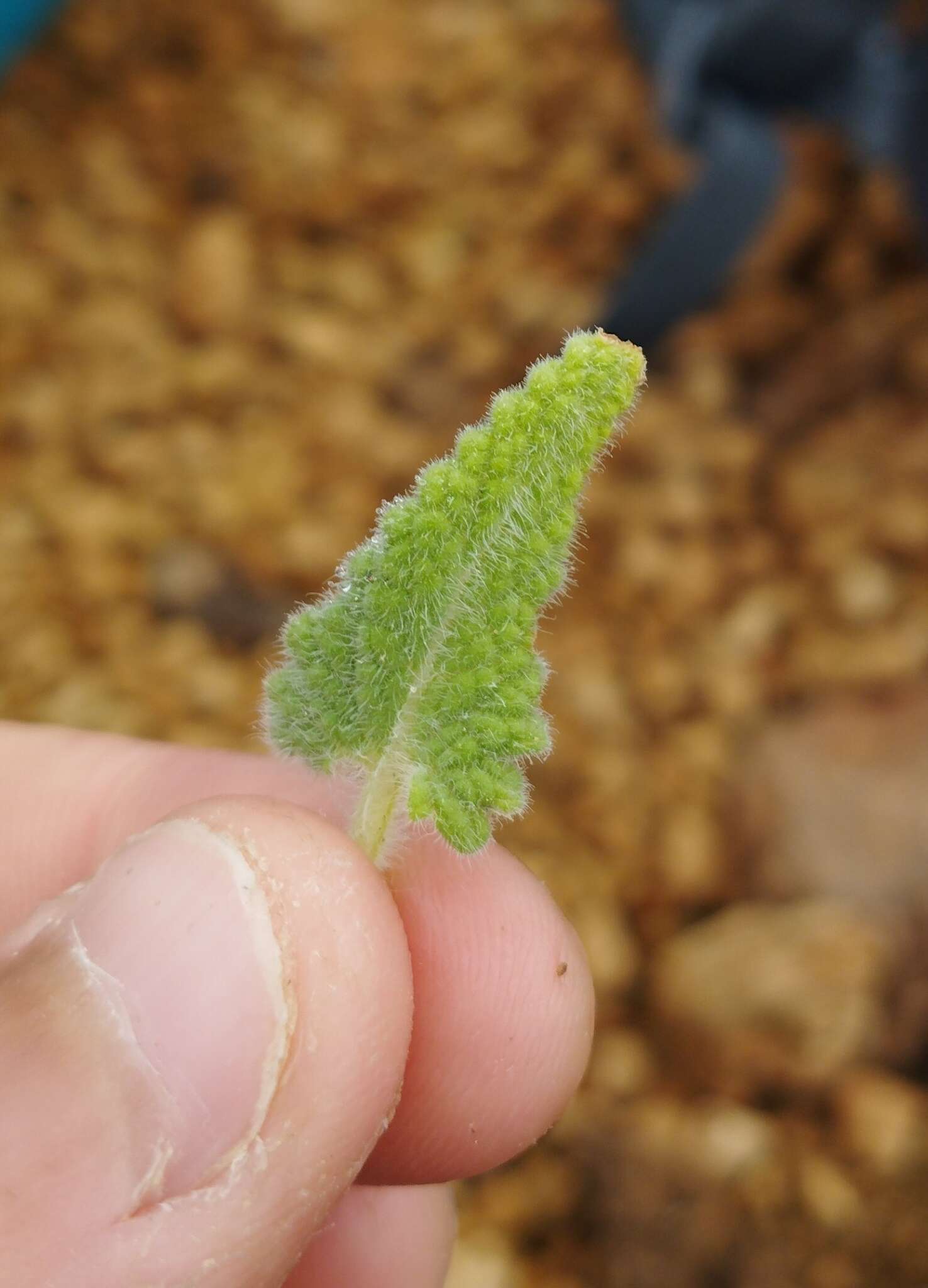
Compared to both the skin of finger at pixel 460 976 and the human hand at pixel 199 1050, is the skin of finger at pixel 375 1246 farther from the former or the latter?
the human hand at pixel 199 1050

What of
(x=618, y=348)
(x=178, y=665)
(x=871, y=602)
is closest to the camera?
(x=618, y=348)

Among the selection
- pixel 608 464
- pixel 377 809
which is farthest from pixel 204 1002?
pixel 608 464

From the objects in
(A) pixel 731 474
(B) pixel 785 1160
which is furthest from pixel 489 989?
(A) pixel 731 474

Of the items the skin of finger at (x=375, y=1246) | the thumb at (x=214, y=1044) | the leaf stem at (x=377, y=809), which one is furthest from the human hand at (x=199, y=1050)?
the skin of finger at (x=375, y=1246)

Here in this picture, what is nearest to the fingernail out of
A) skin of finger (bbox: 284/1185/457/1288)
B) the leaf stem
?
the leaf stem

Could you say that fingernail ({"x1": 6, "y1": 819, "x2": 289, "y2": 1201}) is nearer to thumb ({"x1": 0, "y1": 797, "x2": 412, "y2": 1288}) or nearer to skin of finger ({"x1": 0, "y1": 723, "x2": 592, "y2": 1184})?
thumb ({"x1": 0, "y1": 797, "x2": 412, "y2": 1288})

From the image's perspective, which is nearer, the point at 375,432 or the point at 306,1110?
the point at 306,1110

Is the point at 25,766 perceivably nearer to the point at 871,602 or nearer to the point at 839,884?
the point at 839,884
